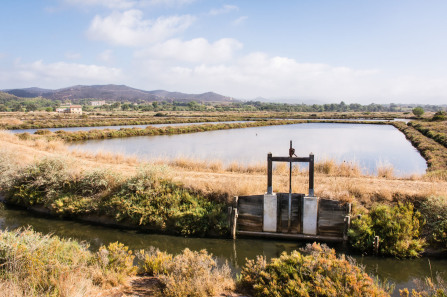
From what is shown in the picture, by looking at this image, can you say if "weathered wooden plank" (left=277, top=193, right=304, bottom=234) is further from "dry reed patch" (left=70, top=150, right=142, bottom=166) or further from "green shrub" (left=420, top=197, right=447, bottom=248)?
"dry reed patch" (left=70, top=150, right=142, bottom=166)

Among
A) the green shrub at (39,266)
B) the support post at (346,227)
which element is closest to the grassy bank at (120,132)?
the green shrub at (39,266)

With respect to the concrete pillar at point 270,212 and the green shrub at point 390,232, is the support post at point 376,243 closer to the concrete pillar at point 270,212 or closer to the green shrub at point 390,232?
the green shrub at point 390,232

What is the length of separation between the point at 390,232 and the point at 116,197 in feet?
30.7

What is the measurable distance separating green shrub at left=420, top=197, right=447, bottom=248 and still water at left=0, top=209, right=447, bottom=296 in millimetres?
615

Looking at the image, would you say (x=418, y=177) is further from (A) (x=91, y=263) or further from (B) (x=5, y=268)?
(B) (x=5, y=268)

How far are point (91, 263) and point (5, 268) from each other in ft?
4.96

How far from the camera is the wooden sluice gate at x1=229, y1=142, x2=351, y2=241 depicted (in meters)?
9.91

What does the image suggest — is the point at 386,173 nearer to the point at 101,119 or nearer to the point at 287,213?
the point at 287,213

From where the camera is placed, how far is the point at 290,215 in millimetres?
10234

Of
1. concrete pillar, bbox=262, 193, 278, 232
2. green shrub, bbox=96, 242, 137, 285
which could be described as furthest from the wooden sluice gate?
green shrub, bbox=96, 242, 137, 285

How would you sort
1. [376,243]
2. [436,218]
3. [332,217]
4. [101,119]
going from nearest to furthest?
[376,243]
[436,218]
[332,217]
[101,119]

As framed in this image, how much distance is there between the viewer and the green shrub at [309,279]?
16.4 ft

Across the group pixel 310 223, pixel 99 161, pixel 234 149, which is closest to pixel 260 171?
pixel 310 223

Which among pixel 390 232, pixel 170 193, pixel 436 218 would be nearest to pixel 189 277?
pixel 170 193
